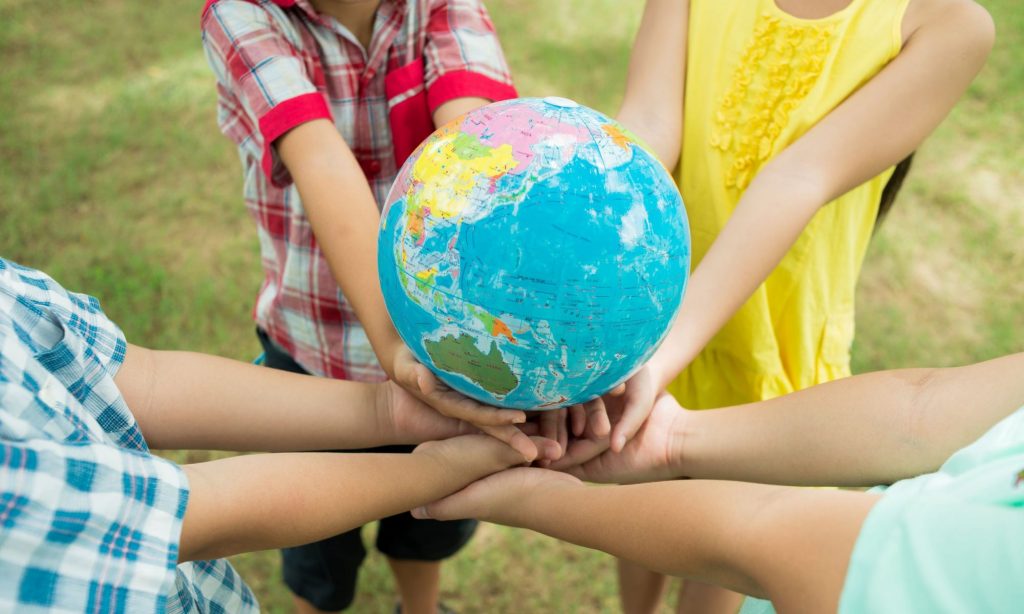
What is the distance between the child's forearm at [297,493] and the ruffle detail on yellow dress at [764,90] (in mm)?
882

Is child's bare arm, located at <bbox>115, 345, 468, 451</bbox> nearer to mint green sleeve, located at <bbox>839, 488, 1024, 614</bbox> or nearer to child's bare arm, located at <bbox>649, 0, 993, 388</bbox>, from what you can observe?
child's bare arm, located at <bbox>649, 0, 993, 388</bbox>

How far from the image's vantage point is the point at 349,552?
236 cm

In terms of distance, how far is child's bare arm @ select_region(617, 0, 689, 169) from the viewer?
6.61 feet

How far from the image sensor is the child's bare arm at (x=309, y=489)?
130cm

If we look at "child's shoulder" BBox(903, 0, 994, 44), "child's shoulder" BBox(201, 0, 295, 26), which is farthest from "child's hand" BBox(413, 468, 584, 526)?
"child's shoulder" BBox(903, 0, 994, 44)

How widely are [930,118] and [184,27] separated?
4.88 metres

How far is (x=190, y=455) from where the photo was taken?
10.7ft

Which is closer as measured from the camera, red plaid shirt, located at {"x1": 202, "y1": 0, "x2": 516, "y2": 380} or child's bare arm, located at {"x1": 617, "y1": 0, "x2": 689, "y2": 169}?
red plaid shirt, located at {"x1": 202, "y1": 0, "x2": 516, "y2": 380}

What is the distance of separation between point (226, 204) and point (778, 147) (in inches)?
123

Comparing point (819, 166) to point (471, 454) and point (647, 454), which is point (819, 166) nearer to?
point (647, 454)

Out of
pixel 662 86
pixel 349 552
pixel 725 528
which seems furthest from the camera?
pixel 349 552

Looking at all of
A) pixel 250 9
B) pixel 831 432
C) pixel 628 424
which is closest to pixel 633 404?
pixel 628 424

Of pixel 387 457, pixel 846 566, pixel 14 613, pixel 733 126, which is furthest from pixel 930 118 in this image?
pixel 14 613

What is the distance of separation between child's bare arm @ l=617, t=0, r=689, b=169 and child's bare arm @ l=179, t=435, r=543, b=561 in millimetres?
814
